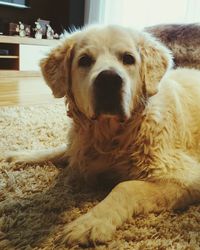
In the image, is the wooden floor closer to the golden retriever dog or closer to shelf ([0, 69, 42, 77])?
shelf ([0, 69, 42, 77])

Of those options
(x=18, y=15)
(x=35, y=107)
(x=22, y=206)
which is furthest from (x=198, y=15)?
(x=22, y=206)

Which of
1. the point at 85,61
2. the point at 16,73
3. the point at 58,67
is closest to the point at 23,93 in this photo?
the point at 16,73

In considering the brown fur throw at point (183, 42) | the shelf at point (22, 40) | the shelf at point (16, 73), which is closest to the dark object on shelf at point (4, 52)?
the shelf at point (22, 40)

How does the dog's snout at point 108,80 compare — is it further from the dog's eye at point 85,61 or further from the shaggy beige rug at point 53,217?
the shaggy beige rug at point 53,217

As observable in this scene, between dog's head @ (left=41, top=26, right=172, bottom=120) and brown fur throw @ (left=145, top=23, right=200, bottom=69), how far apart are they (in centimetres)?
121

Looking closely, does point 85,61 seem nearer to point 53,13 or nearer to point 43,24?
point 43,24

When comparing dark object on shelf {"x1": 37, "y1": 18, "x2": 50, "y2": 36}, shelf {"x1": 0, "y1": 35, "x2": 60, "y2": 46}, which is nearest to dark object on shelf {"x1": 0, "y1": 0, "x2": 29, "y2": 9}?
dark object on shelf {"x1": 37, "y1": 18, "x2": 50, "y2": 36}

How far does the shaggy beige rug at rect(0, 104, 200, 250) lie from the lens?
1.05 m

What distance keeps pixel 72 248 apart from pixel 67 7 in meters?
5.71

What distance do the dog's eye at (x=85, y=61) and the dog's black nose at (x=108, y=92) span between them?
0.54 ft

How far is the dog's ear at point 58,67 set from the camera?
1.45 m

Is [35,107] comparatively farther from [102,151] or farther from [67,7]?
[67,7]

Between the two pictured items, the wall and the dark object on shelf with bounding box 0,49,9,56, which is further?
the wall

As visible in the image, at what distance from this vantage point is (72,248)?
102cm
